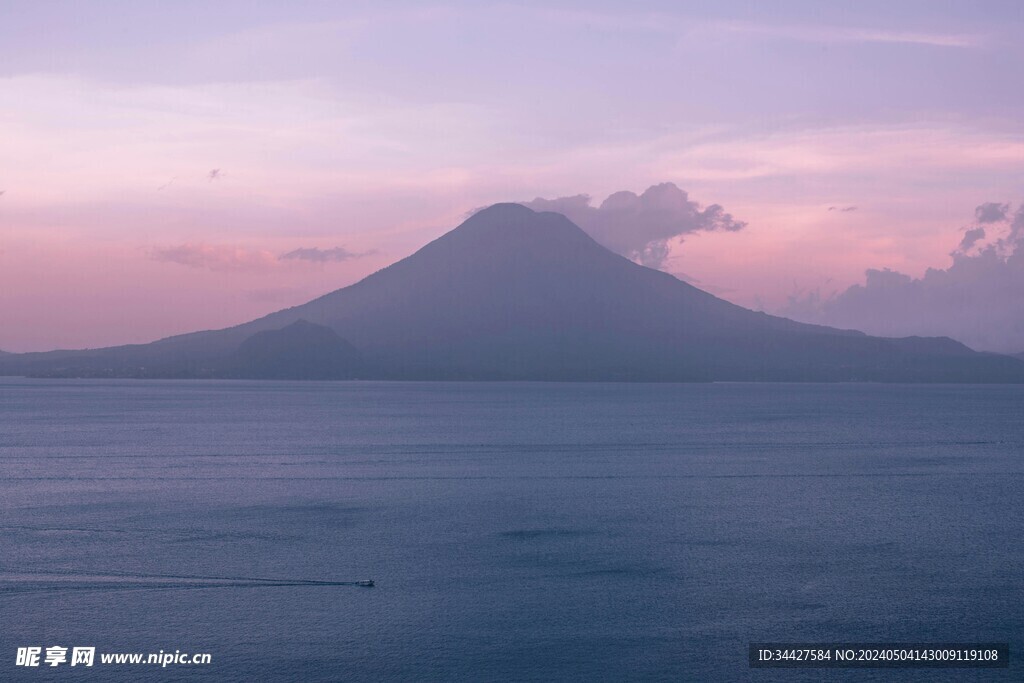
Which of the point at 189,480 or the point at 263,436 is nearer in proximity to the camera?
the point at 189,480

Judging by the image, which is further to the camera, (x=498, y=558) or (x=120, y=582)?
(x=498, y=558)

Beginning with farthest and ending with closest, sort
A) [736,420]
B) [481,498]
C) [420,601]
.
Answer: [736,420]
[481,498]
[420,601]

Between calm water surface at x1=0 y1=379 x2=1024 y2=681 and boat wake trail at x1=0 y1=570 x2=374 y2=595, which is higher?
boat wake trail at x1=0 y1=570 x2=374 y2=595

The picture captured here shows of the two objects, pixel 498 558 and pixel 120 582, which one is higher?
pixel 120 582

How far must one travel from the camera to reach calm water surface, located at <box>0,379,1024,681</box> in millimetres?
16000

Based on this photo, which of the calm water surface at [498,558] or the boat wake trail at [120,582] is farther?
the boat wake trail at [120,582]

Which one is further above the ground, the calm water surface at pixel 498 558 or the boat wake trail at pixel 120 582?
the boat wake trail at pixel 120 582

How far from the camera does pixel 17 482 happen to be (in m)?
34.5

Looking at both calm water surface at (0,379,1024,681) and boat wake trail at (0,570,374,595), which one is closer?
calm water surface at (0,379,1024,681)

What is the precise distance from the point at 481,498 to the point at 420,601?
1276cm

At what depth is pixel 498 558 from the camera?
73.1 feet

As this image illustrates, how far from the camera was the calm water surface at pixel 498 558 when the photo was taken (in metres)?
16.0

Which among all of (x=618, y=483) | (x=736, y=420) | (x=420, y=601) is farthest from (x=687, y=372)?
(x=420, y=601)

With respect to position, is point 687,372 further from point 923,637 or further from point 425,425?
point 923,637
